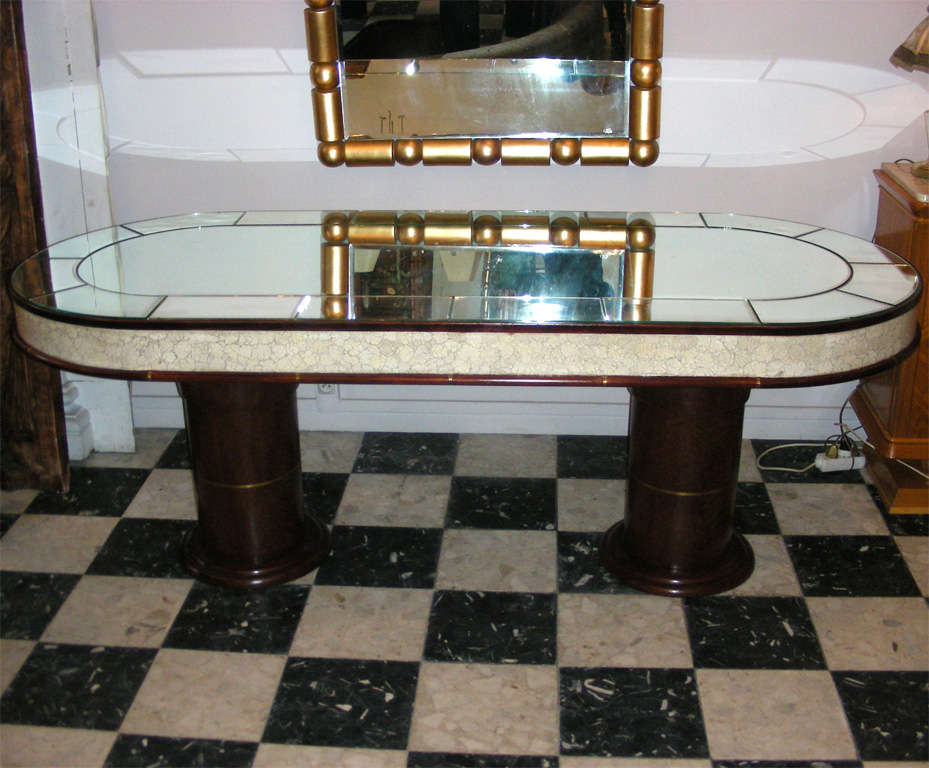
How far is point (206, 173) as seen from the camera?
3354 mm

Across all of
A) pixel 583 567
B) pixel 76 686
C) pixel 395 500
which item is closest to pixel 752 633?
pixel 583 567

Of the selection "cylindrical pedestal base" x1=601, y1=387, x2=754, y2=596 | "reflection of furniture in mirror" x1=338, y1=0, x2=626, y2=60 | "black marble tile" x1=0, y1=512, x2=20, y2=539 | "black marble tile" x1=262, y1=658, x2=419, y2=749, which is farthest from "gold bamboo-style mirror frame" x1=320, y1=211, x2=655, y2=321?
"black marble tile" x1=0, y1=512, x2=20, y2=539

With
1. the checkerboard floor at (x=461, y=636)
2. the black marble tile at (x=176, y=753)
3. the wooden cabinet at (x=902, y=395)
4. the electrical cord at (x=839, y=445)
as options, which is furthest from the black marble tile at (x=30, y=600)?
the wooden cabinet at (x=902, y=395)

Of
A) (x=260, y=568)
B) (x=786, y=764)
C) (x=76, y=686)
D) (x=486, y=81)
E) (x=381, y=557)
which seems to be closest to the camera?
(x=786, y=764)

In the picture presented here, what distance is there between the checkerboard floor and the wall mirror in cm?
105

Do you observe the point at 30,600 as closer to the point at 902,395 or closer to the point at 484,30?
the point at 484,30

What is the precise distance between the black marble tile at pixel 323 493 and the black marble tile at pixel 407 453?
3.6 inches

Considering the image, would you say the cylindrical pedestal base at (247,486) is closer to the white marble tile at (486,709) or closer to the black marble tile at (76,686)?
the black marble tile at (76,686)

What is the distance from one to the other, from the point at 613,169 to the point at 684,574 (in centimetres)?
130

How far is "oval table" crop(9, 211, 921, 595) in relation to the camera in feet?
7.32

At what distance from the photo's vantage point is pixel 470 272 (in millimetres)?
2537

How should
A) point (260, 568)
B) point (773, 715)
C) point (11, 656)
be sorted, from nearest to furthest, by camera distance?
point (773, 715) < point (11, 656) < point (260, 568)

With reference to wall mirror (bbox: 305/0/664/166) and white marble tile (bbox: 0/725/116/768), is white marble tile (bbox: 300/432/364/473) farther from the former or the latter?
white marble tile (bbox: 0/725/116/768)

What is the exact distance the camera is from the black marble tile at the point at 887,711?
2252 mm
